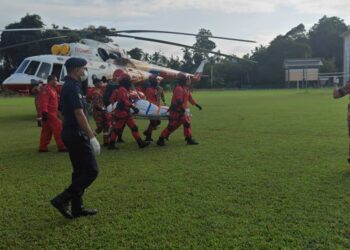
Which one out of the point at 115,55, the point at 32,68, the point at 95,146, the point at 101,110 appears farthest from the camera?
the point at 115,55

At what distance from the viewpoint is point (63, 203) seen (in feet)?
16.1

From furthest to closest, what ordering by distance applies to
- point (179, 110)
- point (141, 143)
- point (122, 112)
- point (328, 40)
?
point (328, 40), point (179, 110), point (141, 143), point (122, 112)

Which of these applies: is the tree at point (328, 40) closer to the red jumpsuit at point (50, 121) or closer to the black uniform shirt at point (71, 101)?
the red jumpsuit at point (50, 121)

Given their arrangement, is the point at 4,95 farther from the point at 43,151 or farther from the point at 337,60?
the point at 337,60

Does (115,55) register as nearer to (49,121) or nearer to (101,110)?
(101,110)

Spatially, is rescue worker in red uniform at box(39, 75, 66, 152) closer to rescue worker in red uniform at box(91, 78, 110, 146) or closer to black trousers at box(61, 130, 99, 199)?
rescue worker in red uniform at box(91, 78, 110, 146)

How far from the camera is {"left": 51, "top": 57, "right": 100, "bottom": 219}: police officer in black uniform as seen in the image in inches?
192

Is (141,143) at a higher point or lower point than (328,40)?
lower

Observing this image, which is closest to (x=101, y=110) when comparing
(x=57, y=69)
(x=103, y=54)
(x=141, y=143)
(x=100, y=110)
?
(x=100, y=110)

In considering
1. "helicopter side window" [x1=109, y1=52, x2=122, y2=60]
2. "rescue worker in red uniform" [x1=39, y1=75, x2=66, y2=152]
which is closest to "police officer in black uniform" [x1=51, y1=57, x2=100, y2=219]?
"rescue worker in red uniform" [x1=39, y1=75, x2=66, y2=152]

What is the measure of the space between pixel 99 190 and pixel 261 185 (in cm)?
245

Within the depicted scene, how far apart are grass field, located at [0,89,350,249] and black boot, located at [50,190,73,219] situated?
11cm

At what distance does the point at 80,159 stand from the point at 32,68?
45.8ft

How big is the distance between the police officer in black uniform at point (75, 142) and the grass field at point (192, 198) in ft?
0.76
